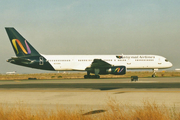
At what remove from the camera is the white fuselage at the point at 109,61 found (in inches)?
1655

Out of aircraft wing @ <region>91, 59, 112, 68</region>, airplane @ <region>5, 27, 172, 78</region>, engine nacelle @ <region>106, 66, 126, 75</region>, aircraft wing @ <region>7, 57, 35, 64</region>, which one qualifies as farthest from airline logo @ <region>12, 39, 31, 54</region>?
engine nacelle @ <region>106, 66, 126, 75</region>

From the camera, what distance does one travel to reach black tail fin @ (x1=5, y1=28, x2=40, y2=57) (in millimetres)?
40281

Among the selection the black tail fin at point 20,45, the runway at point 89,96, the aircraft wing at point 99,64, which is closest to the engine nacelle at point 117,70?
the aircraft wing at point 99,64

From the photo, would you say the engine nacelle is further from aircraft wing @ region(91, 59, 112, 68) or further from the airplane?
aircraft wing @ region(91, 59, 112, 68)

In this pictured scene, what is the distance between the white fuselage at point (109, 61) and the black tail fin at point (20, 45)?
9.07 ft

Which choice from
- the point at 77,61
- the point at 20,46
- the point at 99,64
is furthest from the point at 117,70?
the point at 20,46

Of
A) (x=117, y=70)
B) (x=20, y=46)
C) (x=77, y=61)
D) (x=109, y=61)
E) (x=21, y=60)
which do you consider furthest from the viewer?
(x=109, y=61)

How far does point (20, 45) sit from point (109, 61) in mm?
16701

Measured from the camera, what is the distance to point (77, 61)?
42.6m

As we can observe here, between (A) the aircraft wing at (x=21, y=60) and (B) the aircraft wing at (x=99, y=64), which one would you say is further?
(B) the aircraft wing at (x=99, y=64)

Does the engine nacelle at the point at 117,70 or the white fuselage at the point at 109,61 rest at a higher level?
the white fuselage at the point at 109,61

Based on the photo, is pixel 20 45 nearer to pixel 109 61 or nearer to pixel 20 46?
pixel 20 46

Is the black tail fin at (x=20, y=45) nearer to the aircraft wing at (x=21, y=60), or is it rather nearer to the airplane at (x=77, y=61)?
the airplane at (x=77, y=61)

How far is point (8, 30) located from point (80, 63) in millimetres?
14204
